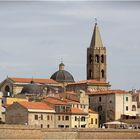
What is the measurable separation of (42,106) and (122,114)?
38.1 feet

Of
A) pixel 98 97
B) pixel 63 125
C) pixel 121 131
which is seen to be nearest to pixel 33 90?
pixel 98 97

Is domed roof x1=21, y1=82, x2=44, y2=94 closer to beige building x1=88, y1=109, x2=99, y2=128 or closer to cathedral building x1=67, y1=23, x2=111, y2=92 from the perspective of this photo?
cathedral building x1=67, y1=23, x2=111, y2=92

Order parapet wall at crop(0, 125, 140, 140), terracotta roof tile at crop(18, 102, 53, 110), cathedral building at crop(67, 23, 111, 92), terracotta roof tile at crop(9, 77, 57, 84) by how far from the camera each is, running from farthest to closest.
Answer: cathedral building at crop(67, 23, 111, 92), terracotta roof tile at crop(9, 77, 57, 84), terracotta roof tile at crop(18, 102, 53, 110), parapet wall at crop(0, 125, 140, 140)

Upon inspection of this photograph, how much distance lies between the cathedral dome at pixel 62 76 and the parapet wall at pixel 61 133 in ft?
87.4

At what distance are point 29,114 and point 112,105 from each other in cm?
1335

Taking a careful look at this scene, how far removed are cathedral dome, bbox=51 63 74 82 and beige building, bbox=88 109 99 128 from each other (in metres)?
15.7

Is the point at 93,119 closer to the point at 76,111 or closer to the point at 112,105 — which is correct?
the point at 112,105

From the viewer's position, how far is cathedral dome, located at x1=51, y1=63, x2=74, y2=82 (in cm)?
8288

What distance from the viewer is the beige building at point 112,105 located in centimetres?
6750

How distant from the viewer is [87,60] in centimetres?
8650

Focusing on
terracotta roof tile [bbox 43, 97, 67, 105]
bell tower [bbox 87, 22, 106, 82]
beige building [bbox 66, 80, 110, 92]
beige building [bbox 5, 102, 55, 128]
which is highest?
bell tower [bbox 87, 22, 106, 82]

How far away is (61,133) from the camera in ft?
168

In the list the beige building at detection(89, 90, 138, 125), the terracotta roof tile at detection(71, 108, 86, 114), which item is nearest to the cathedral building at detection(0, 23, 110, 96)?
the beige building at detection(89, 90, 138, 125)

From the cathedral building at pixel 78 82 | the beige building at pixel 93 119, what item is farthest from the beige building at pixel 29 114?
the cathedral building at pixel 78 82
